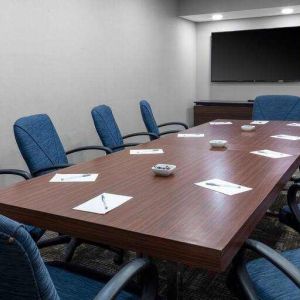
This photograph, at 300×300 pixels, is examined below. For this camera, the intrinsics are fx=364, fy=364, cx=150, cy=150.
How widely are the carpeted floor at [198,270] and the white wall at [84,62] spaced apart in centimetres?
113

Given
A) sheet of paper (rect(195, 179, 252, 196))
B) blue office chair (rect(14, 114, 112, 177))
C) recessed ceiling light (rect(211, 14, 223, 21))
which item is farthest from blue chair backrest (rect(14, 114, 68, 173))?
recessed ceiling light (rect(211, 14, 223, 21))

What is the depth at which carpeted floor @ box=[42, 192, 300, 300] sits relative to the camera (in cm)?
219

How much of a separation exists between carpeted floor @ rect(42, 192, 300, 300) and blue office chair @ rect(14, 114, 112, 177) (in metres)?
0.70

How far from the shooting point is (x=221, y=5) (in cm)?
580

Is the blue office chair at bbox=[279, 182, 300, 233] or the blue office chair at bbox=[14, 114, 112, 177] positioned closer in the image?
the blue office chair at bbox=[279, 182, 300, 233]

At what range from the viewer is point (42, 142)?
A: 8.12 ft

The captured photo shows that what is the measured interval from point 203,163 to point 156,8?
→ 12.9ft

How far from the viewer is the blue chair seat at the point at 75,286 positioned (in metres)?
1.29

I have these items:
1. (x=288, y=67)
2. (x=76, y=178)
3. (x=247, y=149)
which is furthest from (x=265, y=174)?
(x=288, y=67)

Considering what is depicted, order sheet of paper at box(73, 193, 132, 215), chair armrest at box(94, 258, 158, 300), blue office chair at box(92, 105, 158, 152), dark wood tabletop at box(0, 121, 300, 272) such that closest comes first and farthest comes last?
chair armrest at box(94, 258, 158, 300) → dark wood tabletop at box(0, 121, 300, 272) → sheet of paper at box(73, 193, 132, 215) → blue office chair at box(92, 105, 158, 152)

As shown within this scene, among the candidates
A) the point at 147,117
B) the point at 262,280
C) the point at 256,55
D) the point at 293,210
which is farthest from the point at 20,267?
the point at 256,55

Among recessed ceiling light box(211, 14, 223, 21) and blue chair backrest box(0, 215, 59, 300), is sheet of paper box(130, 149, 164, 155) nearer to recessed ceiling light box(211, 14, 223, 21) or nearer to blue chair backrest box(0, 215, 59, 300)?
blue chair backrest box(0, 215, 59, 300)

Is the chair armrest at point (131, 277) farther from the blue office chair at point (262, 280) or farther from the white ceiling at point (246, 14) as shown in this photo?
the white ceiling at point (246, 14)

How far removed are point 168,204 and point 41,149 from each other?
1.27 meters
